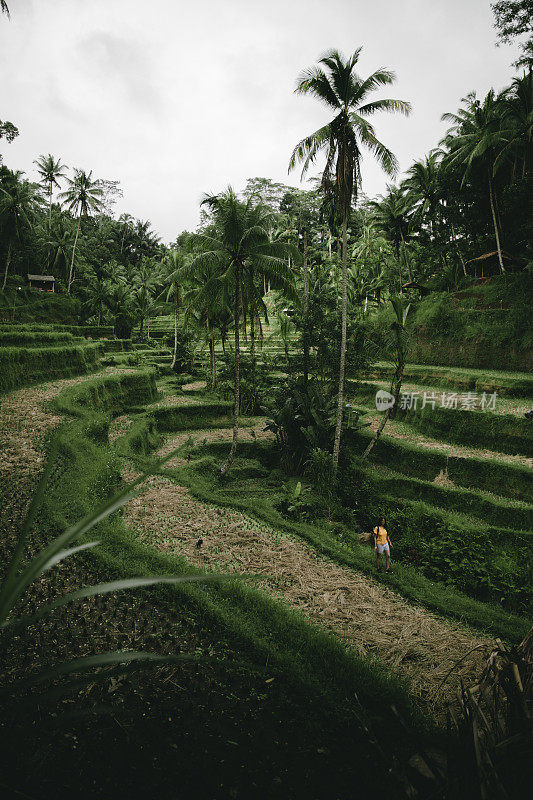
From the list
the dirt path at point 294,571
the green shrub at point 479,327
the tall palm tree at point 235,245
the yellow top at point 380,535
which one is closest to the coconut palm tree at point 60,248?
the green shrub at point 479,327

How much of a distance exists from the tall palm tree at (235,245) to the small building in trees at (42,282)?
97.0 ft

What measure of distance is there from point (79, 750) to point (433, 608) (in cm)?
573

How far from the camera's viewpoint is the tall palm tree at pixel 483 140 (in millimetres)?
20734

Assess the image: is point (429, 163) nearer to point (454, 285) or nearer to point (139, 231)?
point (454, 285)

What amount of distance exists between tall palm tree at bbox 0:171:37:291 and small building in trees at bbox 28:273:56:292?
3.07 metres

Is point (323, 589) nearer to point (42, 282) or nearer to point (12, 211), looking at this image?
point (12, 211)

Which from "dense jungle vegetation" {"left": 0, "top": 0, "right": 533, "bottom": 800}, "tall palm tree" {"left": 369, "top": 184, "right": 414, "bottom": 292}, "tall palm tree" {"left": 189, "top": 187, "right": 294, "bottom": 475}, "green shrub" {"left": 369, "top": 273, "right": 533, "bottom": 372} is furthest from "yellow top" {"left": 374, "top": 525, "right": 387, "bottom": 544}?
"tall palm tree" {"left": 369, "top": 184, "right": 414, "bottom": 292}

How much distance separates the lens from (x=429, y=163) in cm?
2805

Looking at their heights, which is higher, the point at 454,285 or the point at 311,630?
the point at 454,285

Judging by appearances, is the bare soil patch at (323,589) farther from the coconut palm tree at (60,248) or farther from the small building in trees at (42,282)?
the coconut palm tree at (60,248)

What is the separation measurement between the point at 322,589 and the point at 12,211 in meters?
37.5

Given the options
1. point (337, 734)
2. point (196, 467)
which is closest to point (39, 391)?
point (196, 467)

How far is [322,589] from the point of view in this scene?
6.71 meters

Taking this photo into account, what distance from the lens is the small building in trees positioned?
36.0 metres
